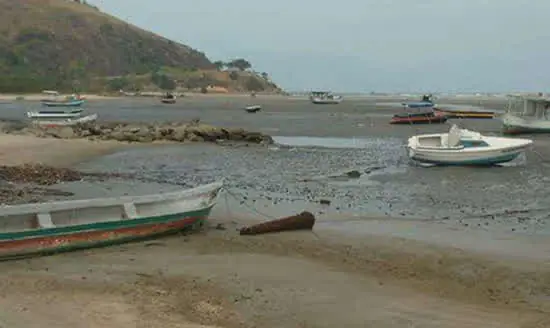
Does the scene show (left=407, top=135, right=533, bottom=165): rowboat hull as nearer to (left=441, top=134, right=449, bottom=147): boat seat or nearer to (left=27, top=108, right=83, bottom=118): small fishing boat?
(left=441, top=134, right=449, bottom=147): boat seat

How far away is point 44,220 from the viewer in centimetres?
1359

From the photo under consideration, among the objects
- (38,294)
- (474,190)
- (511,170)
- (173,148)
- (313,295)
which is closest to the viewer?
(38,294)

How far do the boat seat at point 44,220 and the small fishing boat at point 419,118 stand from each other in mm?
58933

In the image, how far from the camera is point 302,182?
89.6 feet

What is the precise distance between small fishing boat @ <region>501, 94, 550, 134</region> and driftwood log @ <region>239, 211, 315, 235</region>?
42758 millimetres

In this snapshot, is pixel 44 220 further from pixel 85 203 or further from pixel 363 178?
pixel 363 178

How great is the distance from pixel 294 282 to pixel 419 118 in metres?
60.7

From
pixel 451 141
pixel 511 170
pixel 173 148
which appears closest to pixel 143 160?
pixel 173 148

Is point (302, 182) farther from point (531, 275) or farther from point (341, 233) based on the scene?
point (531, 275)

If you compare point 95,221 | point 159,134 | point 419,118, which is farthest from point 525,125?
point 95,221

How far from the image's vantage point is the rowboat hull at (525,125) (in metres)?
55.3

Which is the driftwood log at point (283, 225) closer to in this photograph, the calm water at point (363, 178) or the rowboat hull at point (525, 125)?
the calm water at point (363, 178)

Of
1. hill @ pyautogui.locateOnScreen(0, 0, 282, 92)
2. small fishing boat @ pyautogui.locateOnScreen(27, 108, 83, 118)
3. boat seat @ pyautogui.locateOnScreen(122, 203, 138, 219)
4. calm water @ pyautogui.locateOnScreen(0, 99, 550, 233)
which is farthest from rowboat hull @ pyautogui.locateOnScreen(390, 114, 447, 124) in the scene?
hill @ pyautogui.locateOnScreen(0, 0, 282, 92)

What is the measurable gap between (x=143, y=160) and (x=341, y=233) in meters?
19.4
